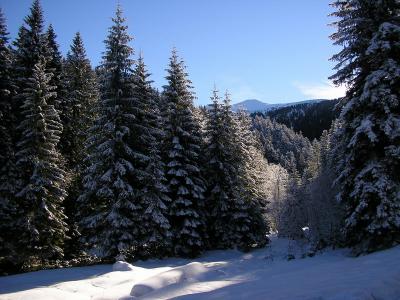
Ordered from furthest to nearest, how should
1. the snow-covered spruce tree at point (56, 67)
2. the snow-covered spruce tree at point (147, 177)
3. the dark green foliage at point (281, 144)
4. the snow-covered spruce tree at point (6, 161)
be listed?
the dark green foliage at point (281, 144) < the snow-covered spruce tree at point (56, 67) < the snow-covered spruce tree at point (147, 177) < the snow-covered spruce tree at point (6, 161)

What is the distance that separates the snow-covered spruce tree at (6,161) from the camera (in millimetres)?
21797

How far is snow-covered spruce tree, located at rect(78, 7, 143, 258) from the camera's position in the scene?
22719 millimetres

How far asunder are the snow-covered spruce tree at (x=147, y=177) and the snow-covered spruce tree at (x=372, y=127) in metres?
11.4

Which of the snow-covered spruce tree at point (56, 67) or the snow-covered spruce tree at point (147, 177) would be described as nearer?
the snow-covered spruce tree at point (147, 177)

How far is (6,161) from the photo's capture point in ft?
75.5

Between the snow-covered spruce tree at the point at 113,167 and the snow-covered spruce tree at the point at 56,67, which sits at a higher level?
the snow-covered spruce tree at the point at 56,67

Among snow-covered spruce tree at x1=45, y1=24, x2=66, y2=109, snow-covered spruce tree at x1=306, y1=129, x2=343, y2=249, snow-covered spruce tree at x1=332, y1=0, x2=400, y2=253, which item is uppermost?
snow-covered spruce tree at x1=45, y1=24, x2=66, y2=109

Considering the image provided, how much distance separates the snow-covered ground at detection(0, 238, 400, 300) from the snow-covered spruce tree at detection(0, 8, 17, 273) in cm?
534

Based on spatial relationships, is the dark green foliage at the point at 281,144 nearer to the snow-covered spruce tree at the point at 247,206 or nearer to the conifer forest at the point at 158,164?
the snow-covered spruce tree at the point at 247,206

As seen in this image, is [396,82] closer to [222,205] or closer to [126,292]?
[126,292]

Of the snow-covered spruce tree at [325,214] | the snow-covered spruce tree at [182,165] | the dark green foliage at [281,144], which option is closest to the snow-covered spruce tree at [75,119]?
the snow-covered spruce tree at [182,165]

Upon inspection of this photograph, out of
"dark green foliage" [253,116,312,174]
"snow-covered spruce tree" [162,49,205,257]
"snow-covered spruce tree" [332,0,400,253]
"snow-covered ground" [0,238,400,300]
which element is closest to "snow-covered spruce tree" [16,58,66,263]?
"snow-covered ground" [0,238,400,300]

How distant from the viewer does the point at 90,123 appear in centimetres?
3397

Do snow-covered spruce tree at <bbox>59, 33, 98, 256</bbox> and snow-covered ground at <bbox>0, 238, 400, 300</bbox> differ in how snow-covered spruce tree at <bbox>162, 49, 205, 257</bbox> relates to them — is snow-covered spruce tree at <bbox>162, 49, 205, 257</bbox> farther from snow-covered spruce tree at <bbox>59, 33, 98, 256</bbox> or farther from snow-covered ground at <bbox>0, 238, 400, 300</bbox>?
snow-covered ground at <bbox>0, 238, 400, 300</bbox>
